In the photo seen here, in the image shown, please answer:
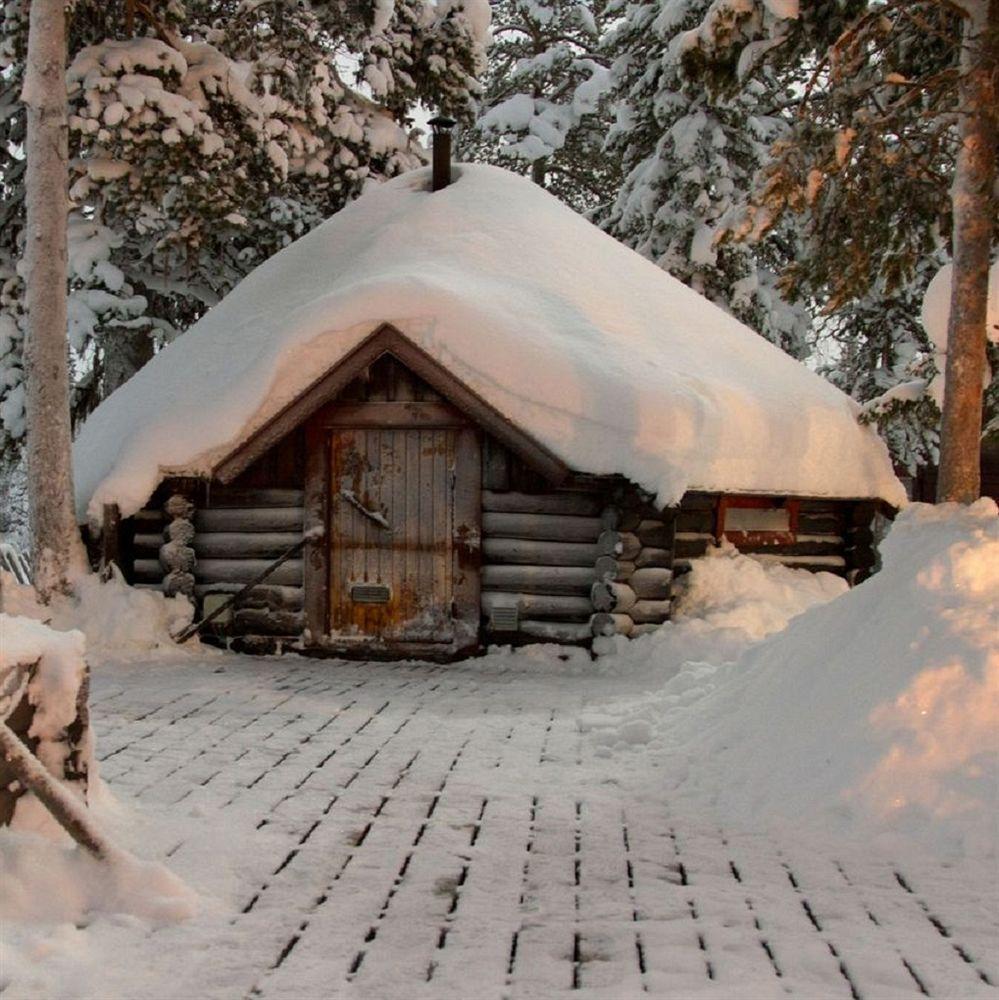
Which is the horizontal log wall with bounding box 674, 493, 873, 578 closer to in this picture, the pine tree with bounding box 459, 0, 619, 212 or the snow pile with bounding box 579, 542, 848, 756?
the snow pile with bounding box 579, 542, 848, 756

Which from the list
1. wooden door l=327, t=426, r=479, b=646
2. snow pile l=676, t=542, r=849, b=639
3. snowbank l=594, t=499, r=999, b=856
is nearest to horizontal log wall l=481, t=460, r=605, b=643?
wooden door l=327, t=426, r=479, b=646

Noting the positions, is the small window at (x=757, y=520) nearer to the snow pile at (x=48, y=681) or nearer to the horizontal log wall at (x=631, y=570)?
the horizontal log wall at (x=631, y=570)

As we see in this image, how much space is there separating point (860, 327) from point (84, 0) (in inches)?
560

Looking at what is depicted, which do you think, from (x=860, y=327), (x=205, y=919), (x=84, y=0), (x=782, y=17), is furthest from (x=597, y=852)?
(x=860, y=327)

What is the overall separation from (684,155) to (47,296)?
11388 millimetres

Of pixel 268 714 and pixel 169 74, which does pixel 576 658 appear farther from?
pixel 169 74

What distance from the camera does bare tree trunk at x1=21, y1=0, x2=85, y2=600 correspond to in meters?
11.0

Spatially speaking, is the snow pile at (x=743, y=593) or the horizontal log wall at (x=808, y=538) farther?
the horizontal log wall at (x=808, y=538)

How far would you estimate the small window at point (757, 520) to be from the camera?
1235 centimetres

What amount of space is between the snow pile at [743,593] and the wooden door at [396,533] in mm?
2375

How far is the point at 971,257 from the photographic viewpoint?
337 inches

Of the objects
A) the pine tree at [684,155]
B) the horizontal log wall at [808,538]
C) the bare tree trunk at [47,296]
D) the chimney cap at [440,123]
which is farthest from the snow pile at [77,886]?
the pine tree at [684,155]

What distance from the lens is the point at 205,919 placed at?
3.86m

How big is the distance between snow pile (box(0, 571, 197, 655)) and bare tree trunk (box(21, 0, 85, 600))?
23 cm
